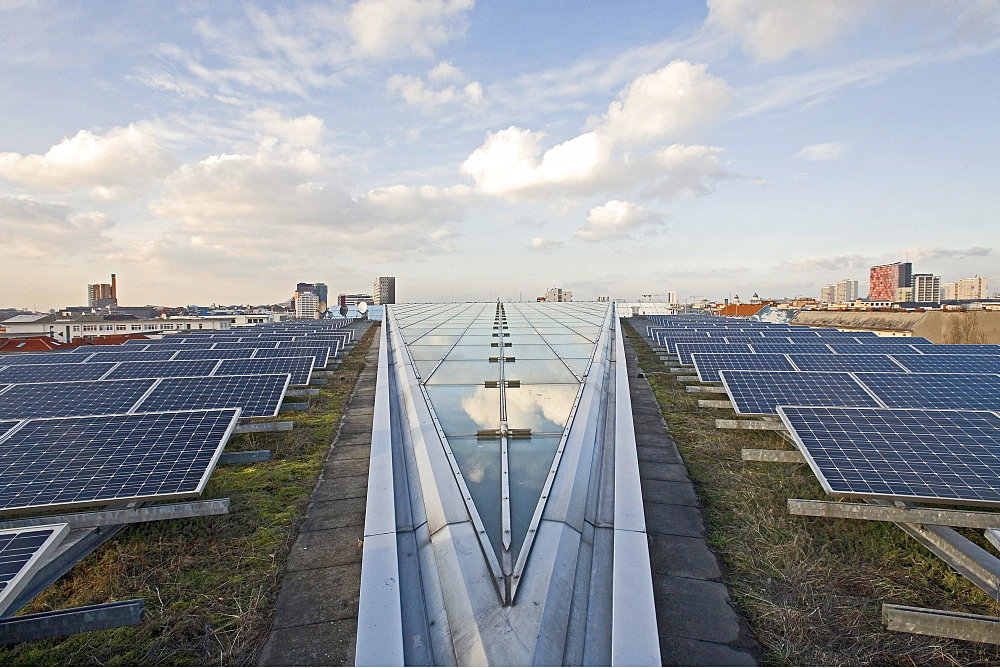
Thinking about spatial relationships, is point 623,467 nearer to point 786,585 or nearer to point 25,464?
point 786,585

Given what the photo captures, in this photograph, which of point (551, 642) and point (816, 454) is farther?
point (816, 454)

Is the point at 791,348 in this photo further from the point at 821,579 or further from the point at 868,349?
the point at 821,579

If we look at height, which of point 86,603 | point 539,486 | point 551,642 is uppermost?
point 539,486

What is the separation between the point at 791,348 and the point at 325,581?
21.7 m

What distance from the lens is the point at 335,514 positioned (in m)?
7.77

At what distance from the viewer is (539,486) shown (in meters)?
6.59

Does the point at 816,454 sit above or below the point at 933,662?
above

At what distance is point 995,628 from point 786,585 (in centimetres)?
174

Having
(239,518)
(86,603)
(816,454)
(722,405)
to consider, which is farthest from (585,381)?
(86,603)

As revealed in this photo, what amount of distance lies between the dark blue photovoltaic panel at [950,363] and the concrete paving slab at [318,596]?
1841 centimetres

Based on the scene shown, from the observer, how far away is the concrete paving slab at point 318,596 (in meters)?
5.29

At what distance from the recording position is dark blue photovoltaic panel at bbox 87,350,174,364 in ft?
66.5

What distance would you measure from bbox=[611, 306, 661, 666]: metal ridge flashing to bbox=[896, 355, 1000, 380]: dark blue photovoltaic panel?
14862 mm

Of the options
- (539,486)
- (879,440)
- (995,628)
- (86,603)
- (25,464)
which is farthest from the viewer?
(879,440)
